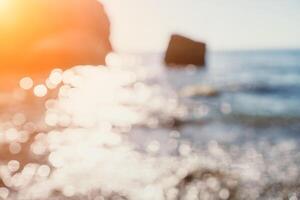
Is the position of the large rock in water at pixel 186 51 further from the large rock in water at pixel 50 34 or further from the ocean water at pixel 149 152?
the ocean water at pixel 149 152

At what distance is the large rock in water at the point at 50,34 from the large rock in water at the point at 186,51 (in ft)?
58.2

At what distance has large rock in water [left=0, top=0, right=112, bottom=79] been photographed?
8675 centimetres

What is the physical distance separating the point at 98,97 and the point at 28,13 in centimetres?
5185

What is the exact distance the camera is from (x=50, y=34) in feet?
324

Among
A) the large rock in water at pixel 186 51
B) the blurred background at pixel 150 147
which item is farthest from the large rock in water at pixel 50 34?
the blurred background at pixel 150 147

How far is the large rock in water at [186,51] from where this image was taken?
8788 cm

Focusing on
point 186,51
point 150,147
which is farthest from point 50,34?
point 150,147

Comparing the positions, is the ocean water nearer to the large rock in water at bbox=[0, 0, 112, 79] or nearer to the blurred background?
the blurred background


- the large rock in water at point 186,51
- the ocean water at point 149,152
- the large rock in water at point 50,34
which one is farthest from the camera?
the large rock in water at point 186,51

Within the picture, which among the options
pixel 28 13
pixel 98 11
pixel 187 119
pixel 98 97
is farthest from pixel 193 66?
pixel 187 119

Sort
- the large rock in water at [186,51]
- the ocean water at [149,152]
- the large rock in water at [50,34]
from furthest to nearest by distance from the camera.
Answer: the large rock in water at [186,51], the large rock in water at [50,34], the ocean water at [149,152]

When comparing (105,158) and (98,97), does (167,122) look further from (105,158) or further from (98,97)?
(98,97)

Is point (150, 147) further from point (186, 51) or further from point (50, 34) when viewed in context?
point (50, 34)

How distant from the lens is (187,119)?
29391 mm
